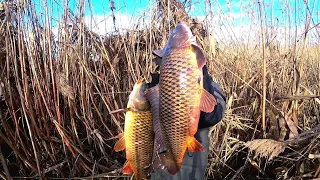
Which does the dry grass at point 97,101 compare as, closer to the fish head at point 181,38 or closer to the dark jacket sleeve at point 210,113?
the dark jacket sleeve at point 210,113

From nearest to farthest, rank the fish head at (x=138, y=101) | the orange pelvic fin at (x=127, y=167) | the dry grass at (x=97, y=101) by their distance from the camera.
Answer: the fish head at (x=138, y=101) → the orange pelvic fin at (x=127, y=167) → the dry grass at (x=97, y=101)

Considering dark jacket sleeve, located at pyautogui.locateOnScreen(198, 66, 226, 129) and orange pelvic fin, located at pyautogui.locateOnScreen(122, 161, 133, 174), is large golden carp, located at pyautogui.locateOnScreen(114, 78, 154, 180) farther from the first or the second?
dark jacket sleeve, located at pyautogui.locateOnScreen(198, 66, 226, 129)

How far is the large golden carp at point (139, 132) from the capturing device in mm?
1223

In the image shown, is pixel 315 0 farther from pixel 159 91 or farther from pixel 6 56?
pixel 6 56

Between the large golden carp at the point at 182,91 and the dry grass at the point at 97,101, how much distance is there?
1075mm

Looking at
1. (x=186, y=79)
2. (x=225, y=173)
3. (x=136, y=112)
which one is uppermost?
(x=186, y=79)

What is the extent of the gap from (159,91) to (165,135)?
0.14 metres

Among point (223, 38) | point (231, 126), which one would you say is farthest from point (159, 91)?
point (223, 38)

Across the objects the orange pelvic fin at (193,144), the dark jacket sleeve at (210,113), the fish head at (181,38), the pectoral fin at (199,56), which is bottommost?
the orange pelvic fin at (193,144)

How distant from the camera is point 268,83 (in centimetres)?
285

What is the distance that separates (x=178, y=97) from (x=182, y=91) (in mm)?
22

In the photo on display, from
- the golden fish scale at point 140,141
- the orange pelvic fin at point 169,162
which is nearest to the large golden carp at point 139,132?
the golden fish scale at point 140,141

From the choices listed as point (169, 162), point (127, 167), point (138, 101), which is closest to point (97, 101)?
point (127, 167)

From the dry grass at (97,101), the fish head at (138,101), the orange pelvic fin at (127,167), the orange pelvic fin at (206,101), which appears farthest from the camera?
the dry grass at (97,101)
